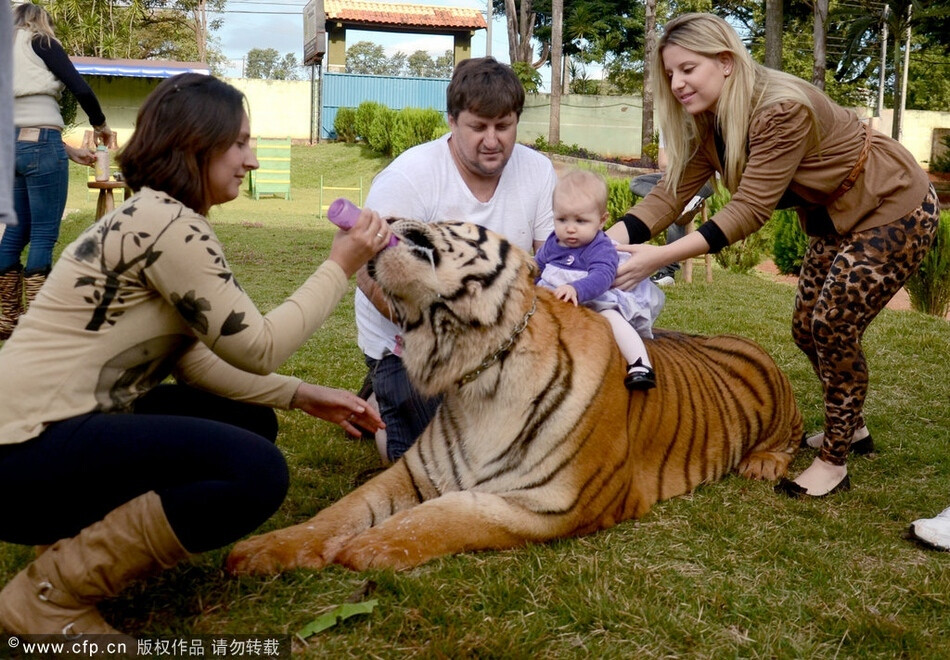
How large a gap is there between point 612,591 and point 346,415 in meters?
1.02

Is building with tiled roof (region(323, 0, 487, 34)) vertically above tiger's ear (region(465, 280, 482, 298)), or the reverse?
building with tiled roof (region(323, 0, 487, 34))

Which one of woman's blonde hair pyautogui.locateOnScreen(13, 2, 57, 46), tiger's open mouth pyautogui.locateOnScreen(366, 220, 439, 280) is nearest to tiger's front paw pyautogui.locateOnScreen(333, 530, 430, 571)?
tiger's open mouth pyautogui.locateOnScreen(366, 220, 439, 280)

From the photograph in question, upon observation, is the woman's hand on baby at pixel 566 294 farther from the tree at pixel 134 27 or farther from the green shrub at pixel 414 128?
the tree at pixel 134 27

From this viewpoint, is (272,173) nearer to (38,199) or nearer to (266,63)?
(38,199)

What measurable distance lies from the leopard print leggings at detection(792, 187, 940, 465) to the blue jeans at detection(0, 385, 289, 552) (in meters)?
2.29

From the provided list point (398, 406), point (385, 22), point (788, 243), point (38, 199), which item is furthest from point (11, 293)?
point (385, 22)

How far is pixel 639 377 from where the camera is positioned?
337 centimetres

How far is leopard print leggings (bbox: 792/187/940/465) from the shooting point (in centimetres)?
363

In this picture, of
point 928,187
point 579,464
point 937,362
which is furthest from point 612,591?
point 937,362

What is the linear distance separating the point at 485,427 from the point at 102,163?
22.3 feet

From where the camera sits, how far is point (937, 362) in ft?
21.4

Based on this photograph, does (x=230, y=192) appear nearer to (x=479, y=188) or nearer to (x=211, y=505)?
(x=211, y=505)

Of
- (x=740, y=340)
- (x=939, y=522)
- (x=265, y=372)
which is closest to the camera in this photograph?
(x=265, y=372)

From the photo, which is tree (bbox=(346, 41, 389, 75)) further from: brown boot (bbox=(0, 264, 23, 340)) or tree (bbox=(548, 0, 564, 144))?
brown boot (bbox=(0, 264, 23, 340))
